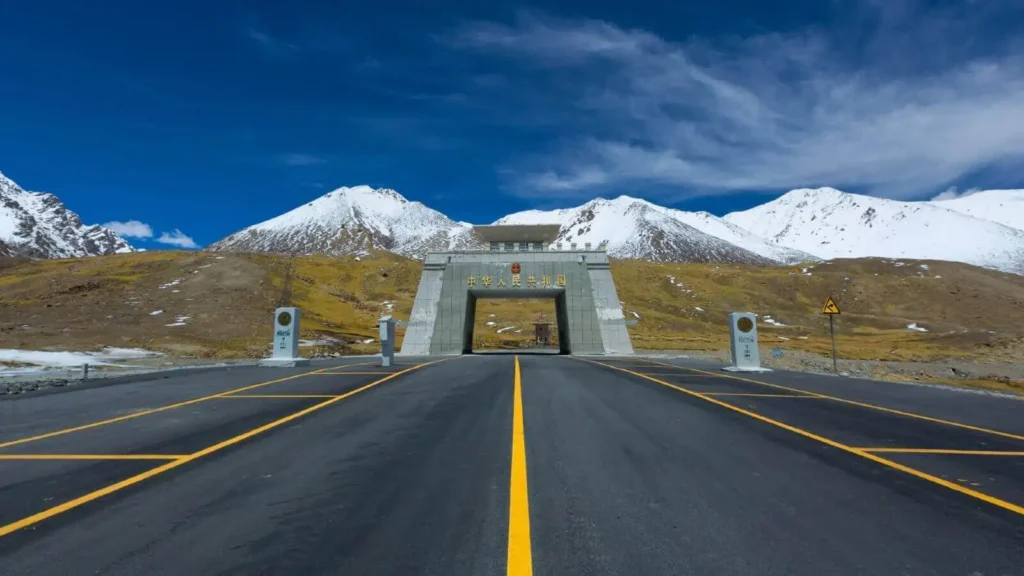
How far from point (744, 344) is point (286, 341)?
18724 mm

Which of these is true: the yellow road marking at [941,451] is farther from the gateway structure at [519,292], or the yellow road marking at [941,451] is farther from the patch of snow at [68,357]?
the gateway structure at [519,292]

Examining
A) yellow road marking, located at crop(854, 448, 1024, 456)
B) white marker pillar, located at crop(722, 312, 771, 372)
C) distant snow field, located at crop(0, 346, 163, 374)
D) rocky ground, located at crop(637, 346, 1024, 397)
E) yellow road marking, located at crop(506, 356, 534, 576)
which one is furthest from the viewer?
rocky ground, located at crop(637, 346, 1024, 397)

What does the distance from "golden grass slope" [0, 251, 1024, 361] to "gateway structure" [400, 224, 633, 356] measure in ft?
18.6

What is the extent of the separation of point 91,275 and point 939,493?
86026mm

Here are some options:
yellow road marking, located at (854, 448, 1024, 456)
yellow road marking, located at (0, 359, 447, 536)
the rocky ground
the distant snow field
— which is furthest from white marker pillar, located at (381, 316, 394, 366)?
the rocky ground

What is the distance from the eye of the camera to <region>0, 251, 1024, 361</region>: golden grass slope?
148 ft

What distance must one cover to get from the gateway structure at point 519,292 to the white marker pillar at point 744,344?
1980 centimetres

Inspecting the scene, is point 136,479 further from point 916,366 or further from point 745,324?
point 916,366

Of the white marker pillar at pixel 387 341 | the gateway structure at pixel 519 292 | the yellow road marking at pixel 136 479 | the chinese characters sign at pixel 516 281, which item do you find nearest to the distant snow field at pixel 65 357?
the white marker pillar at pixel 387 341

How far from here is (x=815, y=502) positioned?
16.5ft

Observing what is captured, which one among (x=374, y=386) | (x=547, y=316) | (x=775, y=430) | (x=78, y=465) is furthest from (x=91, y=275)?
(x=775, y=430)

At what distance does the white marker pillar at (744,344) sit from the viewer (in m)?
20.9

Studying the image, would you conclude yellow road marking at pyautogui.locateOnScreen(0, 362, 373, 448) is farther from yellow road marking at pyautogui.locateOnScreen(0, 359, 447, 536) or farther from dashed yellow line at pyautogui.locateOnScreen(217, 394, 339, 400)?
yellow road marking at pyautogui.locateOnScreen(0, 359, 447, 536)

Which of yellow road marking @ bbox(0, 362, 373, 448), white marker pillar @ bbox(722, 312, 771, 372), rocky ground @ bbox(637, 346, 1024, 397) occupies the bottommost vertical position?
rocky ground @ bbox(637, 346, 1024, 397)
